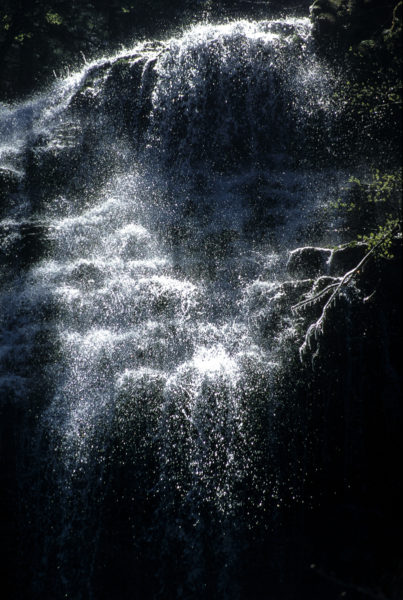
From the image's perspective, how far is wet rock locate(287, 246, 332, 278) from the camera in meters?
7.42

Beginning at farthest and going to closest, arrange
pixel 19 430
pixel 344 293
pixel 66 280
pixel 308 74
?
1. pixel 308 74
2. pixel 66 280
3. pixel 344 293
4. pixel 19 430

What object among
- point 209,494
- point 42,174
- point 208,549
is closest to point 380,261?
point 209,494

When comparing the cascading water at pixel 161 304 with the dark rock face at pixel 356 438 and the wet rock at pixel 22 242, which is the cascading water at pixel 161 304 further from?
the dark rock face at pixel 356 438

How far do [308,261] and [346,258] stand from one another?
73 centimetres

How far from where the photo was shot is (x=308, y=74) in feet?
33.0

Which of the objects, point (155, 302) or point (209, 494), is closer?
point (209, 494)

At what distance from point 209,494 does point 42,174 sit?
9102 millimetres

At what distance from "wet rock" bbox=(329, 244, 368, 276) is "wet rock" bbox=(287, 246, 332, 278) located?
0.51ft

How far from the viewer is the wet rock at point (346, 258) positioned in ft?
23.4

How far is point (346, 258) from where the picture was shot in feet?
23.6

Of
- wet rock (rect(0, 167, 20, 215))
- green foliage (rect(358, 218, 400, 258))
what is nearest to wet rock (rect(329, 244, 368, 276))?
green foliage (rect(358, 218, 400, 258))

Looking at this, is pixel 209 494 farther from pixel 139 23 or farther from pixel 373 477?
pixel 139 23

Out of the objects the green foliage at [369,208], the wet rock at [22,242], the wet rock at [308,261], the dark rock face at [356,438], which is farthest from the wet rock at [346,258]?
the wet rock at [22,242]

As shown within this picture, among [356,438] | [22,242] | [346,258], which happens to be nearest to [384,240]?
[346,258]
